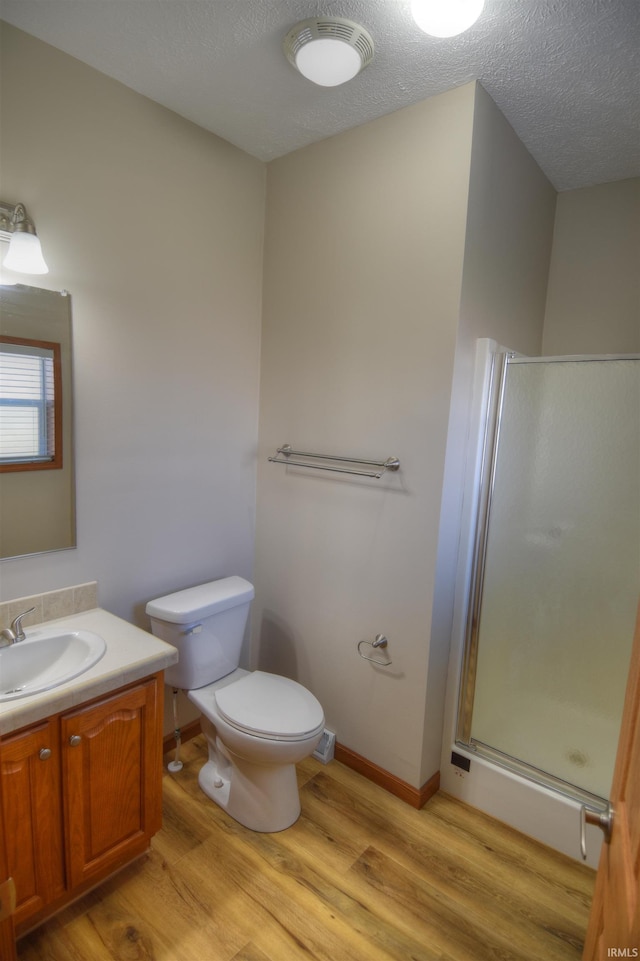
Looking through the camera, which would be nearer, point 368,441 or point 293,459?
point 368,441

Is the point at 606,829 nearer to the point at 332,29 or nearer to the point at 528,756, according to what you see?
the point at 528,756

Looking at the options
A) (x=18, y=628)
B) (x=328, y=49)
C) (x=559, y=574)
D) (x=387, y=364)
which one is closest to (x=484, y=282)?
(x=387, y=364)

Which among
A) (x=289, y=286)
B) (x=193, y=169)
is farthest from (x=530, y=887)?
(x=193, y=169)

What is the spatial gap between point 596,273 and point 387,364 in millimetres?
1187

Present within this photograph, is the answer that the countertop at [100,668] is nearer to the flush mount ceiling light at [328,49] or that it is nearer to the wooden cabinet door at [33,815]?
the wooden cabinet door at [33,815]

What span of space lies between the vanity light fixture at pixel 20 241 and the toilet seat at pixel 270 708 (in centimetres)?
163

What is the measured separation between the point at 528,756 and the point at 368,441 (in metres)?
1.41

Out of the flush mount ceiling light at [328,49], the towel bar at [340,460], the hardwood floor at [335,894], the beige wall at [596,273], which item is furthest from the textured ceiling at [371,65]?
the hardwood floor at [335,894]

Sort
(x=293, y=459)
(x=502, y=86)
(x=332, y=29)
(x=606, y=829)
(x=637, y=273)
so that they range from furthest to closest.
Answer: (x=293, y=459), (x=637, y=273), (x=502, y=86), (x=332, y=29), (x=606, y=829)

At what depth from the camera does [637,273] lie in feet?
7.15

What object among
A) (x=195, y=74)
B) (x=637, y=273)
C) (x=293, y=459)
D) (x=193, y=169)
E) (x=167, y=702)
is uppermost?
(x=195, y=74)

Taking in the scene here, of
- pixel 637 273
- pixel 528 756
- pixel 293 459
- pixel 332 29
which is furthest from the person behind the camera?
pixel 293 459

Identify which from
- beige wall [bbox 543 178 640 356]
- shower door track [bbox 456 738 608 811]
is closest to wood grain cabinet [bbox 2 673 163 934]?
shower door track [bbox 456 738 608 811]

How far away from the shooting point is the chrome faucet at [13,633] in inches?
59.1
